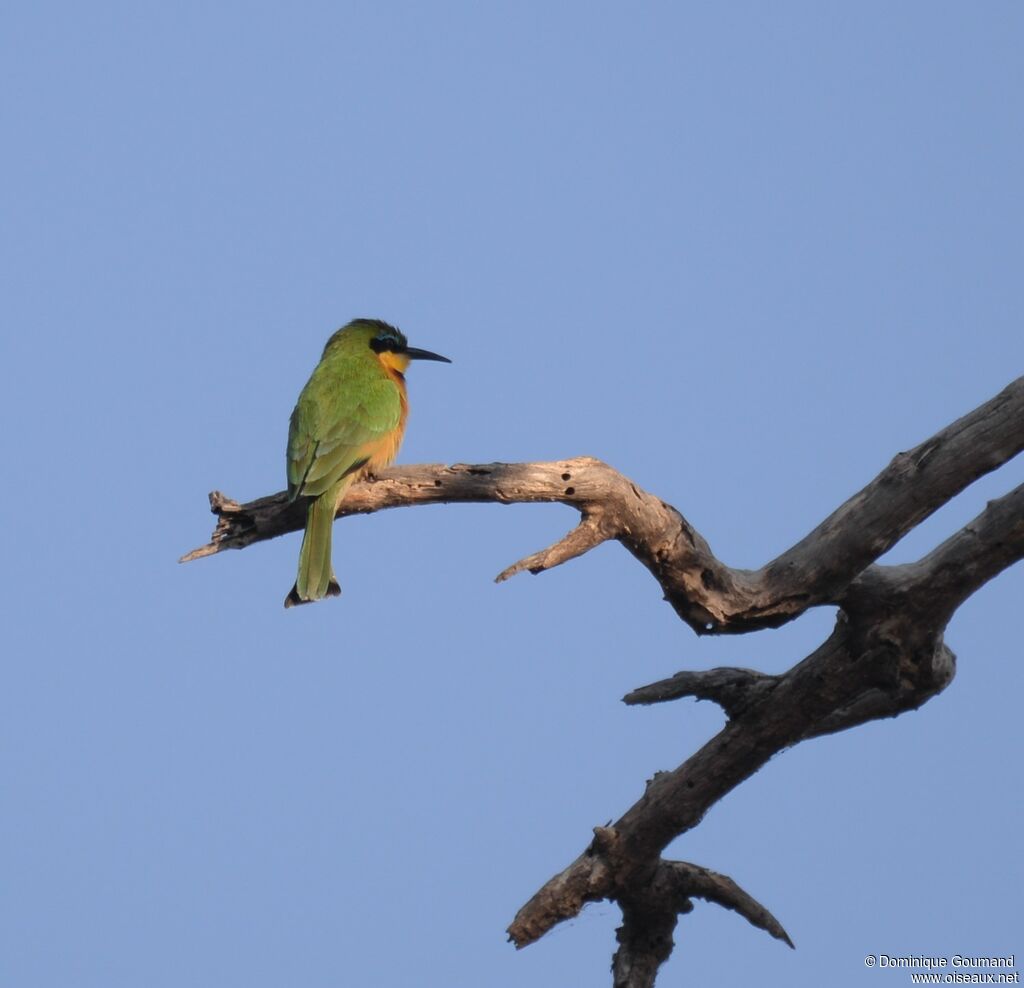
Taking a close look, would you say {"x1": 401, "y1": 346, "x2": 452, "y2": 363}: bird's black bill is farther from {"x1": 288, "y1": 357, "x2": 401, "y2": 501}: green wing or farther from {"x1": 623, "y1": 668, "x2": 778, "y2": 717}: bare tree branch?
{"x1": 623, "y1": 668, "x2": 778, "y2": 717}: bare tree branch

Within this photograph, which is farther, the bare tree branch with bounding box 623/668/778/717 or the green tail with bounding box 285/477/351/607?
the green tail with bounding box 285/477/351/607

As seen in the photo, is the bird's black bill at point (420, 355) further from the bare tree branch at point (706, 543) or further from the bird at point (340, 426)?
the bare tree branch at point (706, 543)

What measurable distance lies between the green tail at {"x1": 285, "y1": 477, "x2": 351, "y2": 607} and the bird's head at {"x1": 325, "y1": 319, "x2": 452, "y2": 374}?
172 centimetres

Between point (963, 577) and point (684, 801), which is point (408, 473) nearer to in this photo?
point (684, 801)

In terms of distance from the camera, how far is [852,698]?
4.83 m

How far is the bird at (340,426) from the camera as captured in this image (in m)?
5.75

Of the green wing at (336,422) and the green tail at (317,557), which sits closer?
the green tail at (317,557)

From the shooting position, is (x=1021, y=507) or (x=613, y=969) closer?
(x=1021, y=507)

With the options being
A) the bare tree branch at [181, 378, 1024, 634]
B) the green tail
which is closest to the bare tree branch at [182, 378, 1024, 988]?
the bare tree branch at [181, 378, 1024, 634]

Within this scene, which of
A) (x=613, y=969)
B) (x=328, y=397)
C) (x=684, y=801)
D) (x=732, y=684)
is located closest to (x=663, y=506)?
(x=732, y=684)

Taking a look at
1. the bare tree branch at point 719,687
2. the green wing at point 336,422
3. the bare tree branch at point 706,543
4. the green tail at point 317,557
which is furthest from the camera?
the green wing at point 336,422

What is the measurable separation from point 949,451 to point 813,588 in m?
0.64

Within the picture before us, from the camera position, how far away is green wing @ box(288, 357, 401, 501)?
230 inches

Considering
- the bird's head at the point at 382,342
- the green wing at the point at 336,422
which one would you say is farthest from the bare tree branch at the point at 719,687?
the bird's head at the point at 382,342
